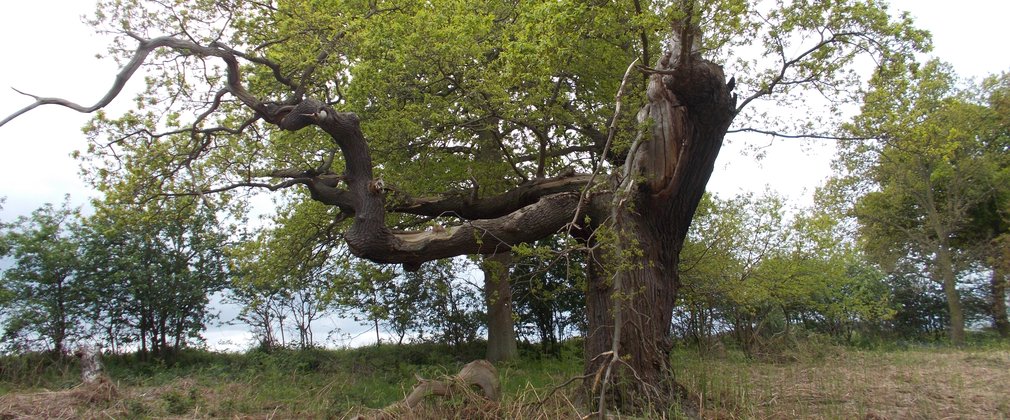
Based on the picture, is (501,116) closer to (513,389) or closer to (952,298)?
(513,389)

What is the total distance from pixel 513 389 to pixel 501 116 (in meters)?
3.57

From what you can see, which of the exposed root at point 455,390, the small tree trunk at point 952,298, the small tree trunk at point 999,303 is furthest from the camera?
the small tree trunk at point 999,303

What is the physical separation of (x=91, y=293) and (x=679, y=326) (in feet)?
39.1

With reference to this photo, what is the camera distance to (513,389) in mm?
8766

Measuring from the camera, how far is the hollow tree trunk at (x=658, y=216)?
6875mm

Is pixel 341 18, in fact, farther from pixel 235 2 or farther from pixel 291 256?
pixel 291 256

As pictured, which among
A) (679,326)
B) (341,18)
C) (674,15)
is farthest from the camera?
(679,326)

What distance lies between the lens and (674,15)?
19.7 feet

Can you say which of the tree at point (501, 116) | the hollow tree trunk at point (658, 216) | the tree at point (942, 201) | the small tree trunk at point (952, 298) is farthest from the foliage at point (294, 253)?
the small tree trunk at point (952, 298)

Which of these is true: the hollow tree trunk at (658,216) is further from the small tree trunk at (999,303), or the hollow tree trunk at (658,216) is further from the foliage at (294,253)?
the small tree trunk at (999,303)

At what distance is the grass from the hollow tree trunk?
0.65m

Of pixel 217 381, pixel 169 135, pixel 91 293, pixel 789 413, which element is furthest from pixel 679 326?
pixel 91 293

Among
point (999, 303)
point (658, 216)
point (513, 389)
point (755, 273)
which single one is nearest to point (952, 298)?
point (999, 303)

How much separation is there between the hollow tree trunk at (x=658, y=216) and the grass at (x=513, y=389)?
2.15 feet
